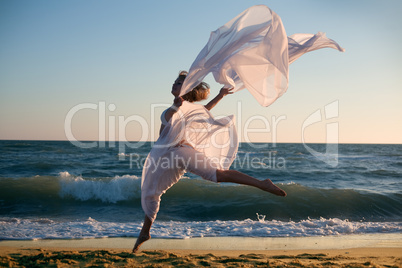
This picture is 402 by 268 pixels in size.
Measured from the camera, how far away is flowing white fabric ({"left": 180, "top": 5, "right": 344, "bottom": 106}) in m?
4.04

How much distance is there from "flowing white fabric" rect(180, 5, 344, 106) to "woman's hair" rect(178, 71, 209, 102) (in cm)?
20

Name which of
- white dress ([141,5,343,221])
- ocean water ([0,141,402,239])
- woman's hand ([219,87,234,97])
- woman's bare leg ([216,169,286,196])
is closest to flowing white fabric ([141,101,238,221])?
white dress ([141,5,343,221])

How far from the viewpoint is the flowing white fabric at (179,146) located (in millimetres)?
4082

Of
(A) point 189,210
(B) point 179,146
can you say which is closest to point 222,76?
(B) point 179,146

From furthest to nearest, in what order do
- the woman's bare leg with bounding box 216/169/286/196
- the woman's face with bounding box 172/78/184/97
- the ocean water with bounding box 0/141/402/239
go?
the ocean water with bounding box 0/141/402/239
the woman's face with bounding box 172/78/184/97
the woman's bare leg with bounding box 216/169/286/196

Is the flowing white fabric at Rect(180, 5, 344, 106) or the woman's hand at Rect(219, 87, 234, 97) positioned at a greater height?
the flowing white fabric at Rect(180, 5, 344, 106)

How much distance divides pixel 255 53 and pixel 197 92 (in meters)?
0.87

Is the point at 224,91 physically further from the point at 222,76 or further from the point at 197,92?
the point at 197,92

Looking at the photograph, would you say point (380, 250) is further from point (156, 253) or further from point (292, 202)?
point (292, 202)

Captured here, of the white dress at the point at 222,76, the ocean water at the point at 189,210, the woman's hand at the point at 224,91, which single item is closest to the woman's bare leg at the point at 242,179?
the white dress at the point at 222,76

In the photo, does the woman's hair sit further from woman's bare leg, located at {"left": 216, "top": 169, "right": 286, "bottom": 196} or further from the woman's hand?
woman's bare leg, located at {"left": 216, "top": 169, "right": 286, "bottom": 196}

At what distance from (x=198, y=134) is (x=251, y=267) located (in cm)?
174

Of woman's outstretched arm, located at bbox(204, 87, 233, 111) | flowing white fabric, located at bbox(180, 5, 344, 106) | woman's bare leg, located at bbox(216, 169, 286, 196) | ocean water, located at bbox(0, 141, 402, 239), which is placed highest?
flowing white fabric, located at bbox(180, 5, 344, 106)

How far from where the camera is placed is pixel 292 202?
10.5 m
